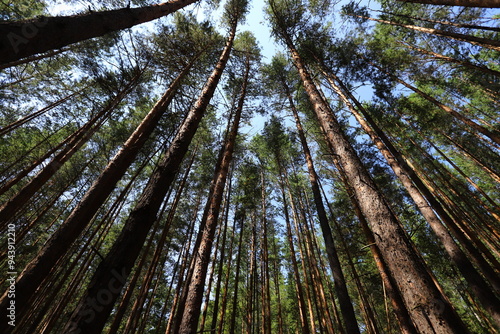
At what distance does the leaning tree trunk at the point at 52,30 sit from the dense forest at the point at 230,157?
2 cm

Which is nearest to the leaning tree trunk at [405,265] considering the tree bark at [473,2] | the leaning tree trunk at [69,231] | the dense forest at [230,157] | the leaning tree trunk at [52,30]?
the dense forest at [230,157]

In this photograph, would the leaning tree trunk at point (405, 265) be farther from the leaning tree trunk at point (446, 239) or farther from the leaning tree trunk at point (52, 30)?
the leaning tree trunk at point (446, 239)

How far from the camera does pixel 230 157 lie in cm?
652

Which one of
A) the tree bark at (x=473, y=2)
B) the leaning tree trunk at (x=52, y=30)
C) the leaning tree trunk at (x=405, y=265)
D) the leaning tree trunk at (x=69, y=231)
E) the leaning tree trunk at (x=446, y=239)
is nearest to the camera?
the leaning tree trunk at (x=52, y=30)

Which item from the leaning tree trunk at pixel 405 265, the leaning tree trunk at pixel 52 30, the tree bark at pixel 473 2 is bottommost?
the leaning tree trunk at pixel 405 265

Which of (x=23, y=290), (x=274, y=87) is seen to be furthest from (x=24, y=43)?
(x=274, y=87)

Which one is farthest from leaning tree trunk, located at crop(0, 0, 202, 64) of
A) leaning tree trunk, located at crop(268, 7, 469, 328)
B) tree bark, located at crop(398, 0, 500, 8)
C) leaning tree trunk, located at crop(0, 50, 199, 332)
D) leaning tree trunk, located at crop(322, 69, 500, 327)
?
leaning tree trunk, located at crop(322, 69, 500, 327)

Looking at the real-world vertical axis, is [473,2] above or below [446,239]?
above

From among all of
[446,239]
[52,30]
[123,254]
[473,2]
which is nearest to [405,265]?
[123,254]

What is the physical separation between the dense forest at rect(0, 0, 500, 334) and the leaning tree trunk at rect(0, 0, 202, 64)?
0.02 meters

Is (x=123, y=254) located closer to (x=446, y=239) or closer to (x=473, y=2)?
(x=473, y=2)

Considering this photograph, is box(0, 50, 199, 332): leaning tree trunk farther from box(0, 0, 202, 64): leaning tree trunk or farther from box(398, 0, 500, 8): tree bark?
box(398, 0, 500, 8): tree bark

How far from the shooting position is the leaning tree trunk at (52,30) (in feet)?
5.33

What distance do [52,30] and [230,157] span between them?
480 centimetres
